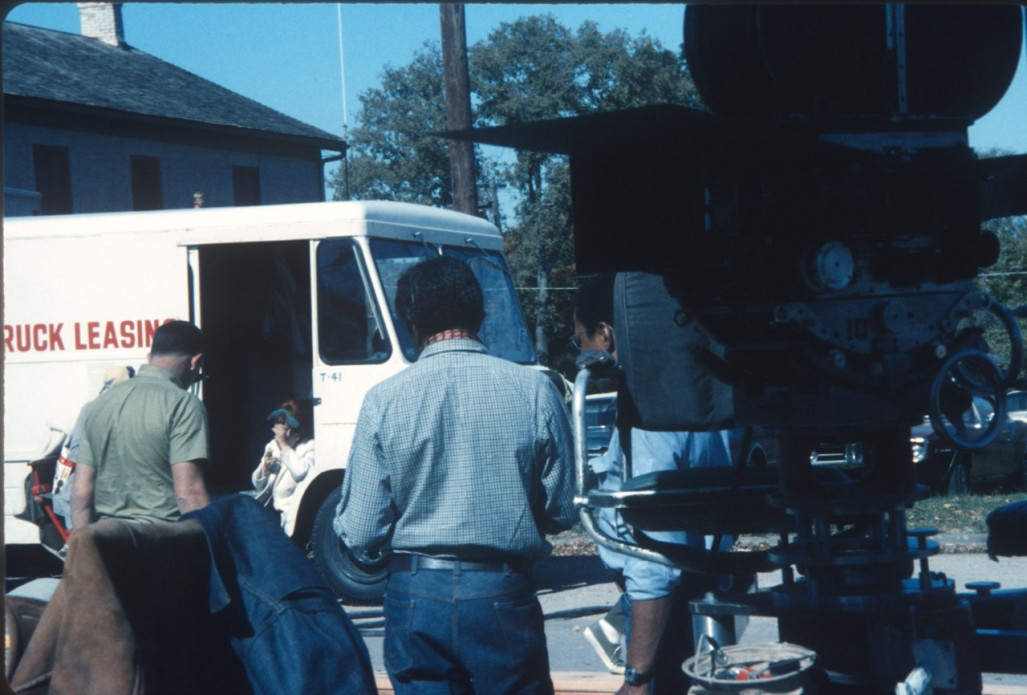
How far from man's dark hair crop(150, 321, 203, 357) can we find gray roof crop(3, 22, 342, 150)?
55.8 ft

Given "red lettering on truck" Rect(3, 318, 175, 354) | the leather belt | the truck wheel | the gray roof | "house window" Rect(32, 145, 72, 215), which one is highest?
the gray roof

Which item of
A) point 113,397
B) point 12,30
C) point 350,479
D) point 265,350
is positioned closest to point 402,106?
point 12,30

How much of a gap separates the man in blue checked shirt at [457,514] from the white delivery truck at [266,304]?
571 centimetres

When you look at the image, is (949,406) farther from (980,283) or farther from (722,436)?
(722,436)

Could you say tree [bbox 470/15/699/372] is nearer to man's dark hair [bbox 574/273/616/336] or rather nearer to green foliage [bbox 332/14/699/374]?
green foliage [bbox 332/14/699/374]

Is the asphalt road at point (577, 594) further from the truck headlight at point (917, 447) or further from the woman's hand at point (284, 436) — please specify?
the truck headlight at point (917, 447)

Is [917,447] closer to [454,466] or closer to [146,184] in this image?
[454,466]

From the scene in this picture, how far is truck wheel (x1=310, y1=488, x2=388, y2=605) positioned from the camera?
8.62 meters

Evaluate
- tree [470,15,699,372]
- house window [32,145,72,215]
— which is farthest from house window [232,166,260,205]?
tree [470,15,699,372]

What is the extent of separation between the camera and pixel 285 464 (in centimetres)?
880

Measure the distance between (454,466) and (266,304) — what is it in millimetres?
7782

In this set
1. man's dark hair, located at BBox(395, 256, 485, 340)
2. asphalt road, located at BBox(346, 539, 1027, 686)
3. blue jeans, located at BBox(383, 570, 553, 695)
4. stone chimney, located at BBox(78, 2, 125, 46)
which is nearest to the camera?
blue jeans, located at BBox(383, 570, 553, 695)

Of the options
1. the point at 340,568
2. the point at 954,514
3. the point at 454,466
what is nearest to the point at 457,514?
the point at 454,466

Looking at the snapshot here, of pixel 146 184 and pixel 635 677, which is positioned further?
pixel 146 184
